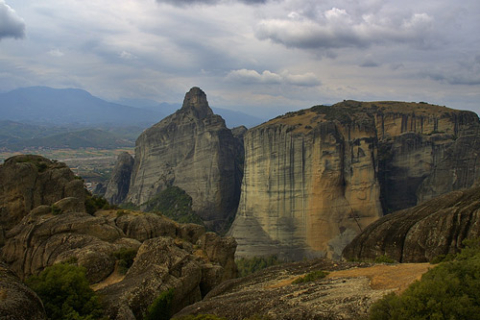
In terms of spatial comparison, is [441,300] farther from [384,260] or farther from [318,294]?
[384,260]

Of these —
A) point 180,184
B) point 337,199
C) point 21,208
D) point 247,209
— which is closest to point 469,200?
point 21,208

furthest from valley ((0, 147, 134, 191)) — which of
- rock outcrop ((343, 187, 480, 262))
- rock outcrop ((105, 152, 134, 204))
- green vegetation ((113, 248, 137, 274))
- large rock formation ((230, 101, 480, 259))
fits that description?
rock outcrop ((343, 187, 480, 262))

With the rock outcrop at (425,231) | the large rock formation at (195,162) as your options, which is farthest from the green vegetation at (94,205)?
the large rock formation at (195,162)

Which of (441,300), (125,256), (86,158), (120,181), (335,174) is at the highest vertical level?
(86,158)

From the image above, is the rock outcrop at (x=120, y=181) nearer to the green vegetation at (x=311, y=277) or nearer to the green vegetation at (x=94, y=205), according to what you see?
A: the green vegetation at (x=94, y=205)

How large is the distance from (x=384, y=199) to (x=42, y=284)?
140 ft

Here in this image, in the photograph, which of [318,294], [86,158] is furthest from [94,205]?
[86,158]

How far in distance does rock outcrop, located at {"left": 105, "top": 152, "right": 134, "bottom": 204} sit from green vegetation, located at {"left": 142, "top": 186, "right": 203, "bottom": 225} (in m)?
11.2

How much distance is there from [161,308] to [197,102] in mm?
51938

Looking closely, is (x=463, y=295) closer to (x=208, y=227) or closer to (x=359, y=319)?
(x=359, y=319)

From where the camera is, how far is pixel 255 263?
132 feet

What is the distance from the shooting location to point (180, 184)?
57375mm

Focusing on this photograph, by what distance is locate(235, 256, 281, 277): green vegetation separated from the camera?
38844 millimetres

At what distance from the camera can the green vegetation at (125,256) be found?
13.5 m
